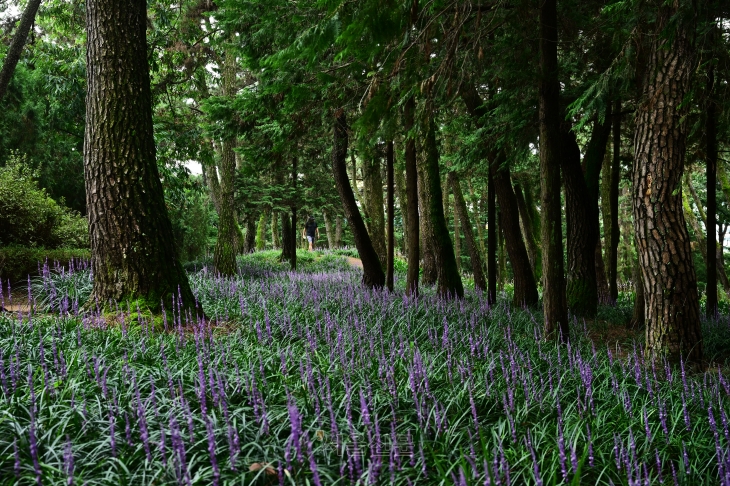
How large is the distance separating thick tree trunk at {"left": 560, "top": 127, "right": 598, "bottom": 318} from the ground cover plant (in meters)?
3.65

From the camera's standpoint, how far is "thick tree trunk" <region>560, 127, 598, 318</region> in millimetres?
8500

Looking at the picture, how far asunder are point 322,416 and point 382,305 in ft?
14.0

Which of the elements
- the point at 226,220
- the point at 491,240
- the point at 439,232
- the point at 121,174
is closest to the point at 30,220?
the point at 226,220

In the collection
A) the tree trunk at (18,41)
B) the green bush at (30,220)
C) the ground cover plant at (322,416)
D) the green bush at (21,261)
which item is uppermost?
the tree trunk at (18,41)

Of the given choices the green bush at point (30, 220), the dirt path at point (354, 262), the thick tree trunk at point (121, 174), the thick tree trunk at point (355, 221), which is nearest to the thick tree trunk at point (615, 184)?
the thick tree trunk at point (355, 221)

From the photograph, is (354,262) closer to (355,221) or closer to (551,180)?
(355,221)

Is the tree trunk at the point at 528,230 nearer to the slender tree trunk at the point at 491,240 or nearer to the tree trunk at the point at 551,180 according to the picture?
the slender tree trunk at the point at 491,240

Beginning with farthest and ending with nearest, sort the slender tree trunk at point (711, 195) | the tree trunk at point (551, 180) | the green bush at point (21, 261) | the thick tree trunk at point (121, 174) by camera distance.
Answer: the green bush at point (21, 261) → the slender tree trunk at point (711, 195) → the tree trunk at point (551, 180) → the thick tree trunk at point (121, 174)

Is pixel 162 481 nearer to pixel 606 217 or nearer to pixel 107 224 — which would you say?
pixel 107 224

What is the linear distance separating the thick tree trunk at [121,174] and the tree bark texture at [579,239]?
6.69 meters

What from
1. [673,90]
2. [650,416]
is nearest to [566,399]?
[650,416]

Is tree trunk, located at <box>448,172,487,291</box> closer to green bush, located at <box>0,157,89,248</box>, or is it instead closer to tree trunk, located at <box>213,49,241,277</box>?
tree trunk, located at <box>213,49,241,277</box>

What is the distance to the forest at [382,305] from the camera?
2680 mm

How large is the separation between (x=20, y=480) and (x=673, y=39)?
625 cm
